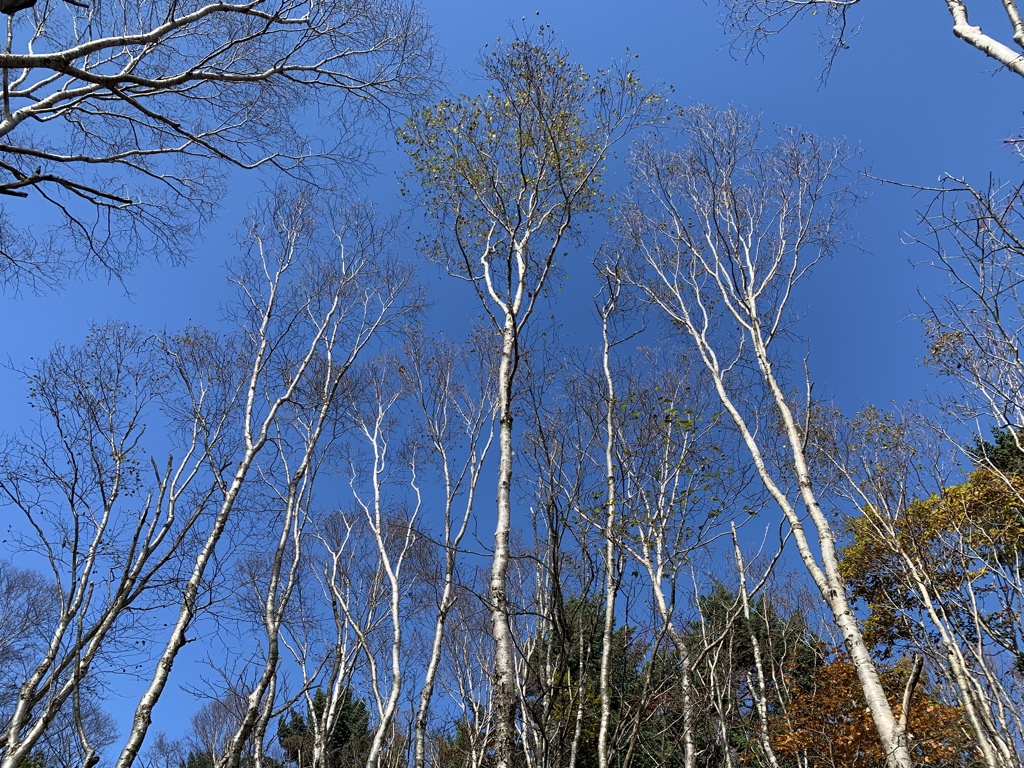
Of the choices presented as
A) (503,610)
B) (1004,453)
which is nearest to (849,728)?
(1004,453)

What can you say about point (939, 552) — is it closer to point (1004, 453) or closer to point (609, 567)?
point (1004, 453)

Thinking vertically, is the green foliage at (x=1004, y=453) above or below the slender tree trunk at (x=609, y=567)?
above

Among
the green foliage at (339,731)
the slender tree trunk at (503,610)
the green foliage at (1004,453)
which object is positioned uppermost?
the green foliage at (1004,453)

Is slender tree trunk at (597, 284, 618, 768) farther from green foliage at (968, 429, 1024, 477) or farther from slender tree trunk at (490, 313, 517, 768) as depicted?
green foliage at (968, 429, 1024, 477)

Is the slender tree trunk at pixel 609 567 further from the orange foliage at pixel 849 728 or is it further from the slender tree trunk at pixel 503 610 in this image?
the orange foliage at pixel 849 728

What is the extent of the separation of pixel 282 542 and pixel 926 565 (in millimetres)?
9631

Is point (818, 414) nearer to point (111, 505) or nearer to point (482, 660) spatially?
point (482, 660)

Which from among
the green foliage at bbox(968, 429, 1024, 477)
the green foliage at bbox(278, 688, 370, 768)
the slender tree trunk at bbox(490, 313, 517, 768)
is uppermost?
the green foliage at bbox(968, 429, 1024, 477)

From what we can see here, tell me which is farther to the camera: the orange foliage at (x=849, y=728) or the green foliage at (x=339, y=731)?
the green foliage at (x=339, y=731)

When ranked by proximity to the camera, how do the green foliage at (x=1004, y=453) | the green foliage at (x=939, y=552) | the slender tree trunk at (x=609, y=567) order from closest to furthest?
1. the slender tree trunk at (x=609, y=567)
2. the green foliage at (x=939, y=552)
3. the green foliage at (x=1004, y=453)

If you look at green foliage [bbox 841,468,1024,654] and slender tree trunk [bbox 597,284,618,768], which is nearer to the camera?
slender tree trunk [bbox 597,284,618,768]

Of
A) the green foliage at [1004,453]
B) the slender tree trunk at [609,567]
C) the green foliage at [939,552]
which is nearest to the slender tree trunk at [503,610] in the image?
the slender tree trunk at [609,567]

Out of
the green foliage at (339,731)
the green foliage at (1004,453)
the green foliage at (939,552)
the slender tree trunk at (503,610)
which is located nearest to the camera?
the slender tree trunk at (503,610)

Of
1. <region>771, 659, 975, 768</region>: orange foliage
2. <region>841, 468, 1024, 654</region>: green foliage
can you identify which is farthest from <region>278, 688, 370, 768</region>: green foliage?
<region>841, 468, 1024, 654</region>: green foliage
